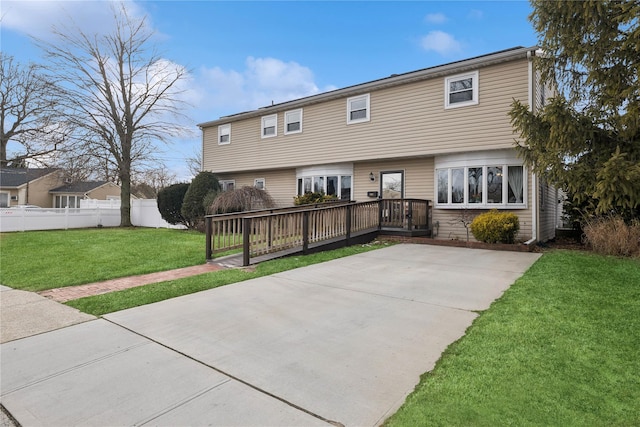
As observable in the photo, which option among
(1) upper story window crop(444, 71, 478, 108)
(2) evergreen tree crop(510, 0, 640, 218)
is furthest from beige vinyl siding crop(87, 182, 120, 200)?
(2) evergreen tree crop(510, 0, 640, 218)

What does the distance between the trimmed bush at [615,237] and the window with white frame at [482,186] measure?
2.11 metres

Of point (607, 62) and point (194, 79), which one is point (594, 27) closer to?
point (607, 62)

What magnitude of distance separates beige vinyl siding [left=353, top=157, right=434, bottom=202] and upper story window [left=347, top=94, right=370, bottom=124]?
5.78 ft

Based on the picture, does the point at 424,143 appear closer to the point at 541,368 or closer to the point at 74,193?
the point at 541,368

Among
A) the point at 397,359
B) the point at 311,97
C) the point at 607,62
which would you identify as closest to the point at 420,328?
the point at 397,359

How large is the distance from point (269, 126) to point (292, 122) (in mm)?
1451

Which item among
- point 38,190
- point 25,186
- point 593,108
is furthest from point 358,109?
point 38,190

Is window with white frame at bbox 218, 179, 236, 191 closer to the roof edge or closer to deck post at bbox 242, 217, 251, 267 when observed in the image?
the roof edge

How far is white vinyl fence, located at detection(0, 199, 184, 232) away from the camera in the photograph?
16031mm

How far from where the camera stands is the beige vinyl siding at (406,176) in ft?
41.8

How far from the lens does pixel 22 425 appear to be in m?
2.30

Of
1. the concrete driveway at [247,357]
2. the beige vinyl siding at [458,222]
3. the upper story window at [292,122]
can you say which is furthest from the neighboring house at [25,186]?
the concrete driveway at [247,357]

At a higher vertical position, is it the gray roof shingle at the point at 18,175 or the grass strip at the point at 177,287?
the gray roof shingle at the point at 18,175

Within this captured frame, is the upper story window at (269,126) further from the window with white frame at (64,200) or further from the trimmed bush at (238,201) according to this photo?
the window with white frame at (64,200)
